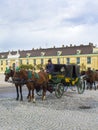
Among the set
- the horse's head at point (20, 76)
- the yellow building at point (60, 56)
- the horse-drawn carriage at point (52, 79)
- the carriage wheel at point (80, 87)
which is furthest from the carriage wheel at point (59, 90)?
the yellow building at point (60, 56)

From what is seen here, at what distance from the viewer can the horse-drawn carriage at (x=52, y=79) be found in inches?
708

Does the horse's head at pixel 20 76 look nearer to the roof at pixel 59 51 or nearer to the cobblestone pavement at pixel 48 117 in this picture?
the cobblestone pavement at pixel 48 117

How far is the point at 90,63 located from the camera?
4104 inches

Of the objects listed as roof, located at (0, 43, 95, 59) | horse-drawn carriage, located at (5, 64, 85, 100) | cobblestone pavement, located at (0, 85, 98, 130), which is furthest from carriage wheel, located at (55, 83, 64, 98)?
roof, located at (0, 43, 95, 59)

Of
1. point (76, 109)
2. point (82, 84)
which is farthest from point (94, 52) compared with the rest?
point (76, 109)

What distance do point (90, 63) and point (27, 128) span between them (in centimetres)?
9473

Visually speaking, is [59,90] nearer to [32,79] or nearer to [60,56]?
[32,79]

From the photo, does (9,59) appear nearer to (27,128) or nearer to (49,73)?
(49,73)

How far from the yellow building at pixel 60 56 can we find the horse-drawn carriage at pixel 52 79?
75995mm

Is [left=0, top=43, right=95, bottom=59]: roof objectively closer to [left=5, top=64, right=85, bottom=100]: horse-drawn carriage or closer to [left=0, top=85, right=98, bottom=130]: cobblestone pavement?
[left=5, top=64, right=85, bottom=100]: horse-drawn carriage

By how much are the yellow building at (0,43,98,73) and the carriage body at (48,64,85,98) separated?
75789mm

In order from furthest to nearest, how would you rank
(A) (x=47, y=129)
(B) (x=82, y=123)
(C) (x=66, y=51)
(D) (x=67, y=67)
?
(C) (x=66, y=51) < (D) (x=67, y=67) < (B) (x=82, y=123) < (A) (x=47, y=129)

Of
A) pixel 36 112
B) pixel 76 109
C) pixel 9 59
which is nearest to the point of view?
pixel 36 112

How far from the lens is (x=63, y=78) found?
68.2ft
